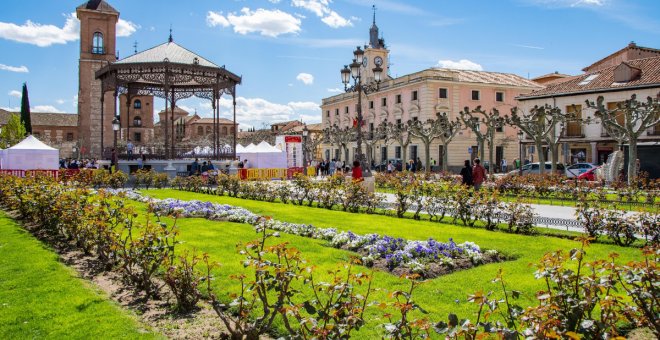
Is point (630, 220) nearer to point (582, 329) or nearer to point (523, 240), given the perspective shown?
point (523, 240)

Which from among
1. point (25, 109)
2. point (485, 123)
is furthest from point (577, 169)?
point (25, 109)

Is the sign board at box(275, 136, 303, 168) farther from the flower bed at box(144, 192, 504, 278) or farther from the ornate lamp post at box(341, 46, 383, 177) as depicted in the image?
the flower bed at box(144, 192, 504, 278)

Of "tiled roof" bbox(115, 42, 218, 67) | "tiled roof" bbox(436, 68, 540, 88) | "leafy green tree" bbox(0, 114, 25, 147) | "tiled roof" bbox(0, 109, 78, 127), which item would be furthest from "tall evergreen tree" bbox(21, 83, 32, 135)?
"tiled roof" bbox(436, 68, 540, 88)

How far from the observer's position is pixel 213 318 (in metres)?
5.11

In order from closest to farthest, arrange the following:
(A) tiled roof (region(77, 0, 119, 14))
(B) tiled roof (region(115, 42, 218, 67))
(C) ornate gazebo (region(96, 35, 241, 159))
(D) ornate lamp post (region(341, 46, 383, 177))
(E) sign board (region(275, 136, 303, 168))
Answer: (D) ornate lamp post (region(341, 46, 383, 177)) → (C) ornate gazebo (region(96, 35, 241, 159)) → (B) tiled roof (region(115, 42, 218, 67)) → (E) sign board (region(275, 136, 303, 168)) → (A) tiled roof (region(77, 0, 119, 14))

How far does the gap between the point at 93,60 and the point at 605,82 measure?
47932 millimetres

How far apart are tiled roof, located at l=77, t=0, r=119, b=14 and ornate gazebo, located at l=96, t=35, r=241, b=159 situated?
1279 inches

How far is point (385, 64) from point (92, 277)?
52210 mm

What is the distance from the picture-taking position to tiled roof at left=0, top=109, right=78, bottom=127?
80.1m

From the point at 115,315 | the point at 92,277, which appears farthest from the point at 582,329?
the point at 92,277

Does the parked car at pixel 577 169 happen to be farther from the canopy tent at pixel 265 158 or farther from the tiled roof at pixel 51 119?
the tiled roof at pixel 51 119

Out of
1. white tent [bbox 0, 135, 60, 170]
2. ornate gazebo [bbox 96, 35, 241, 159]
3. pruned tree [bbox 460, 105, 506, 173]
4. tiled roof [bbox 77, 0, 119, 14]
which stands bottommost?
white tent [bbox 0, 135, 60, 170]

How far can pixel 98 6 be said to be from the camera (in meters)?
56.6

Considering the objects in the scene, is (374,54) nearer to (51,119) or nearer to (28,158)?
(28,158)
